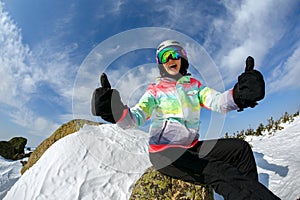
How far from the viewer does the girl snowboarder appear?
66.1 inches

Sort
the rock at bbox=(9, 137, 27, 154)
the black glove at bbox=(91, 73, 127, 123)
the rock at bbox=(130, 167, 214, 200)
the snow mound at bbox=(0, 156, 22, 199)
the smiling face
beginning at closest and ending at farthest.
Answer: the black glove at bbox=(91, 73, 127, 123) < the rock at bbox=(130, 167, 214, 200) < the smiling face < the snow mound at bbox=(0, 156, 22, 199) < the rock at bbox=(9, 137, 27, 154)

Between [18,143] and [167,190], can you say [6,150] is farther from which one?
[167,190]

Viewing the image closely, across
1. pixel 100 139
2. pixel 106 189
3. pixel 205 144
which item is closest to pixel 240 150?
pixel 205 144

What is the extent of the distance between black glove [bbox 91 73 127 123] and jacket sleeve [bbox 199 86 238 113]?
0.85 meters

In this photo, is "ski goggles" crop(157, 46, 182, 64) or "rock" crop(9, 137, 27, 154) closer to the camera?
"ski goggles" crop(157, 46, 182, 64)

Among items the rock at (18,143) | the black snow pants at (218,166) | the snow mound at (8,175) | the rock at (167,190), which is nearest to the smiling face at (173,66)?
the black snow pants at (218,166)

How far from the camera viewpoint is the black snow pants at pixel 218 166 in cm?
169

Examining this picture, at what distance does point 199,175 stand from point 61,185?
6.07ft

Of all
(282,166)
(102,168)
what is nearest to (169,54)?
(102,168)

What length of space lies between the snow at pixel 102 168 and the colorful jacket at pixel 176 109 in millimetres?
1089

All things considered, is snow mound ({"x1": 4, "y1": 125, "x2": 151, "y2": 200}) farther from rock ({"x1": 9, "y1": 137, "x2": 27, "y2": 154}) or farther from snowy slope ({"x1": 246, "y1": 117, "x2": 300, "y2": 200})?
rock ({"x1": 9, "y1": 137, "x2": 27, "y2": 154})

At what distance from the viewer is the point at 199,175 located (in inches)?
80.0

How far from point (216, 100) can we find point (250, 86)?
1.63 feet

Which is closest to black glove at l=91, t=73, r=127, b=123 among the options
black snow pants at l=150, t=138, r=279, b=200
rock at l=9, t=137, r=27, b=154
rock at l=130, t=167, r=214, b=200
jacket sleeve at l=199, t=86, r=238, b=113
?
black snow pants at l=150, t=138, r=279, b=200
